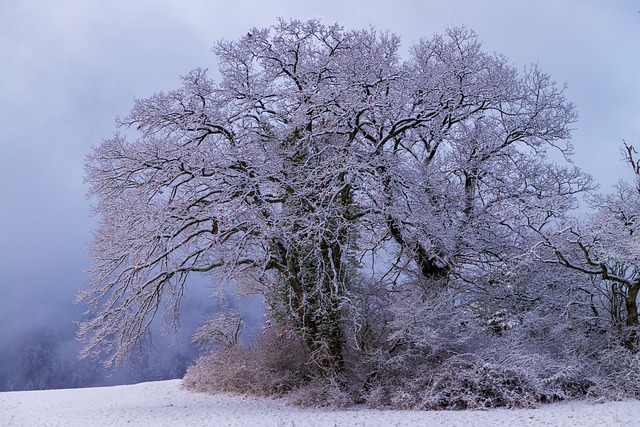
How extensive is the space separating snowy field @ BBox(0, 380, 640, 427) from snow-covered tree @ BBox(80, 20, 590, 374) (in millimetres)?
1468

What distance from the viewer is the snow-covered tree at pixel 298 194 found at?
1184 cm

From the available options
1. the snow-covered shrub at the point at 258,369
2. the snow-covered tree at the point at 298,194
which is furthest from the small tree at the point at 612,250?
the snow-covered shrub at the point at 258,369

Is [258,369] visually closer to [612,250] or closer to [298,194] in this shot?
[298,194]

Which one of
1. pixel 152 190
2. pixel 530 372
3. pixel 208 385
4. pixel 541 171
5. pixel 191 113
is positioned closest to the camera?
pixel 530 372

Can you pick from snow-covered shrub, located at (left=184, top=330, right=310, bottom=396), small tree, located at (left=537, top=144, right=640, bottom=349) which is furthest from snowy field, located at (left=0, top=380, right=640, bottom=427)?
small tree, located at (left=537, top=144, right=640, bottom=349)

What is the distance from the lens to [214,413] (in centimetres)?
1122

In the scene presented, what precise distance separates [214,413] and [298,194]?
4.52m

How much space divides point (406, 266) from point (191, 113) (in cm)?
631

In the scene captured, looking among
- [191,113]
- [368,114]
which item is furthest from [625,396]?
[191,113]

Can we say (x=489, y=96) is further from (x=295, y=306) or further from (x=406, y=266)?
(x=295, y=306)

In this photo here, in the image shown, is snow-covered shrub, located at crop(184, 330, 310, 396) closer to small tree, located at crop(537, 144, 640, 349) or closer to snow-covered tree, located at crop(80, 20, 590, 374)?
snow-covered tree, located at crop(80, 20, 590, 374)

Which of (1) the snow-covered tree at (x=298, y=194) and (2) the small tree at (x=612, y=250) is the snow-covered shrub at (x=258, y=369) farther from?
(2) the small tree at (x=612, y=250)

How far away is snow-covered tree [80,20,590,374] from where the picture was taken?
38.9 ft

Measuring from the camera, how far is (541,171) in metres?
15.4
